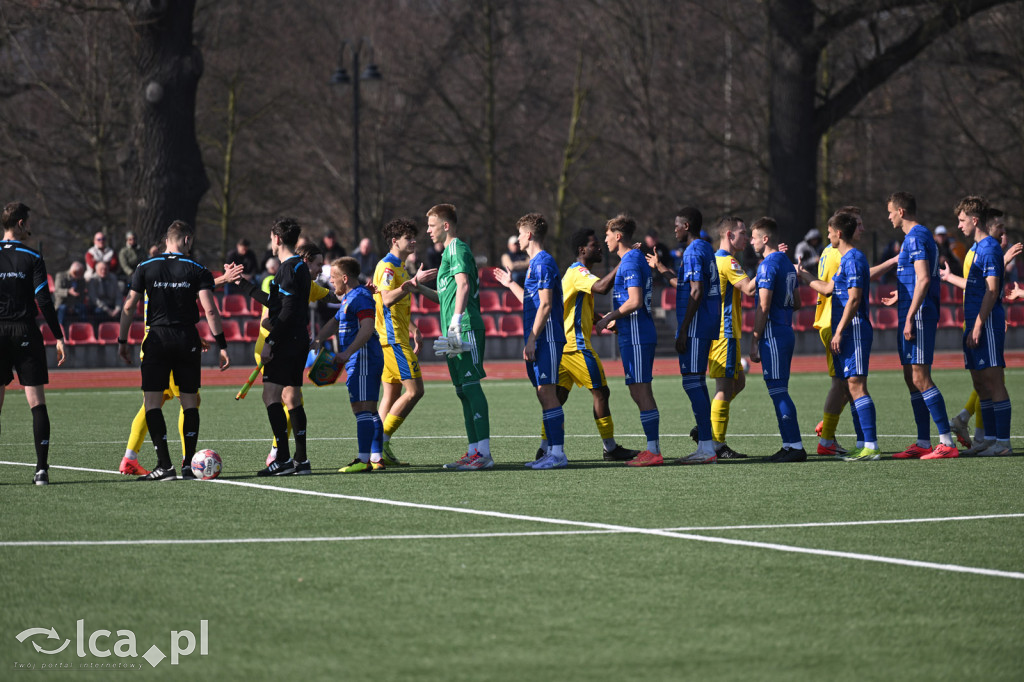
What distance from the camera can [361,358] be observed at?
439 inches

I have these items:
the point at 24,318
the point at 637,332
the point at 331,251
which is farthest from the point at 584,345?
the point at 331,251

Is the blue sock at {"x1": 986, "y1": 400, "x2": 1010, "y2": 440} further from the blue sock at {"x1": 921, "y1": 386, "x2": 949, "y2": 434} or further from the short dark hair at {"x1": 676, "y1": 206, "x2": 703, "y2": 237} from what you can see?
the short dark hair at {"x1": 676, "y1": 206, "x2": 703, "y2": 237}

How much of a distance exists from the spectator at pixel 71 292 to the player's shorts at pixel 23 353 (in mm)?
16782

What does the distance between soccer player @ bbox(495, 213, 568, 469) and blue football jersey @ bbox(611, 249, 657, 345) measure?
0.54 m

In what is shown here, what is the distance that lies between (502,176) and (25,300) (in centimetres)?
3172

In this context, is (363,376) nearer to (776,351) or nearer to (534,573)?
(776,351)

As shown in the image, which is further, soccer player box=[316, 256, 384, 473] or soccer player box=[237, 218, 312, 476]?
soccer player box=[316, 256, 384, 473]

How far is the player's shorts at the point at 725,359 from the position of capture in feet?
40.7

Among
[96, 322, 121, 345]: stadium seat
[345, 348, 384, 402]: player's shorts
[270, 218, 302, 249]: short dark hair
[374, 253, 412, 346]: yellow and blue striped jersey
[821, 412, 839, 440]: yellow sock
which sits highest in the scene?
[270, 218, 302, 249]: short dark hair

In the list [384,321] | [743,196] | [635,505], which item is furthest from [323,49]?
[635,505]

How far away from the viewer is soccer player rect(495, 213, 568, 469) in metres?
11.2

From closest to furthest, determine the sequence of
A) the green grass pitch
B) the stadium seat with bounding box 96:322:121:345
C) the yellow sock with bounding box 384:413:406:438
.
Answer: the green grass pitch, the yellow sock with bounding box 384:413:406:438, the stadium seat with bounding box 96:322:121:345

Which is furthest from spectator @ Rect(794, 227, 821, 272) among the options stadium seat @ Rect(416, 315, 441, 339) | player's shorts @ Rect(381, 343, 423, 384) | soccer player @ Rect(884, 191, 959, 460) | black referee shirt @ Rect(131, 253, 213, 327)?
black referee shirt @ Rect(131, 253, 213, 327)

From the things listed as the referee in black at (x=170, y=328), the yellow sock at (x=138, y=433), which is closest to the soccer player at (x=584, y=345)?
the referee in black at (x=170, y=328)
